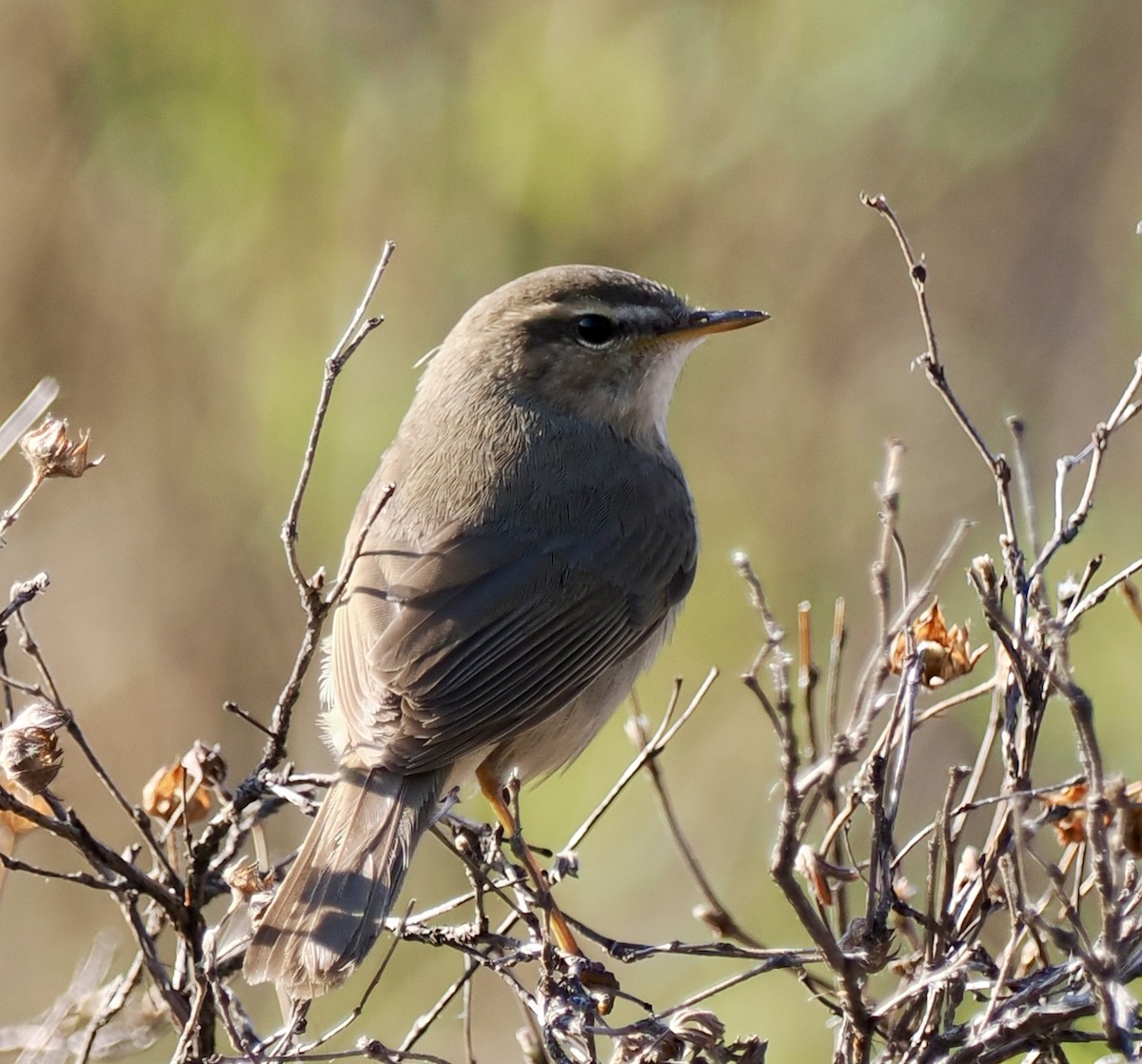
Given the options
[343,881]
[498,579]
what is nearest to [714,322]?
[498,579]

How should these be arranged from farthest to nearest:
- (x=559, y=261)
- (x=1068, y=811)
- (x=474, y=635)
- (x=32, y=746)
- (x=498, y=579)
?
(x=559, y=261)
(x=498, y=579)
(x=474, y=635)
(x=32, y=746)
(x=1068, y=811)

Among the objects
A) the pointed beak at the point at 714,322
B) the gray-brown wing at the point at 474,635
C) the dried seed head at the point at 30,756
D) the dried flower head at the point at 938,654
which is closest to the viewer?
the dried seed head at the point at 30,756

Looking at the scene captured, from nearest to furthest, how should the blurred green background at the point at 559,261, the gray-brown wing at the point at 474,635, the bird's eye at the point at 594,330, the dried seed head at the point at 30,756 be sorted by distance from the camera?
the dried seed head at the point at 30,756 → the gray-brown wing at the point at 474,635 → the bird's eye at the point at 594,330 → the blurred green background at the point at 559,261

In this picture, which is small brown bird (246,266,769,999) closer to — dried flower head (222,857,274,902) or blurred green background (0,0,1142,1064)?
dried flower head (222,857,274,902)

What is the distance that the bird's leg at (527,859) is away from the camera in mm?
2511

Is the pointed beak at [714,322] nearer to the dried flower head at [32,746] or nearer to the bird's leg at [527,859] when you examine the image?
the bird's leg at [527,859]

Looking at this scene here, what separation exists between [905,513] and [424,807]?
3048 mm

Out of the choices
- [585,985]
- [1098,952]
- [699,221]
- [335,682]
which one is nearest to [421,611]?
[335,682]

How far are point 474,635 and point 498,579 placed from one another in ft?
0.57

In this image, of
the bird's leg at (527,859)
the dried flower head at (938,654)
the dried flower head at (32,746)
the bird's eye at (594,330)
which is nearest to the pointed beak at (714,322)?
the bird's eye at (594,330)

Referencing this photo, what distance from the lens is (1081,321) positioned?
19.3ft

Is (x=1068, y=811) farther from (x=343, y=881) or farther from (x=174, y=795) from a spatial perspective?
(x=174, y=795)

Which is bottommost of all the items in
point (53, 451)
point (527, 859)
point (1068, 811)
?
point (1068, 811)

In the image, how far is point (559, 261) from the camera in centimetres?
579
